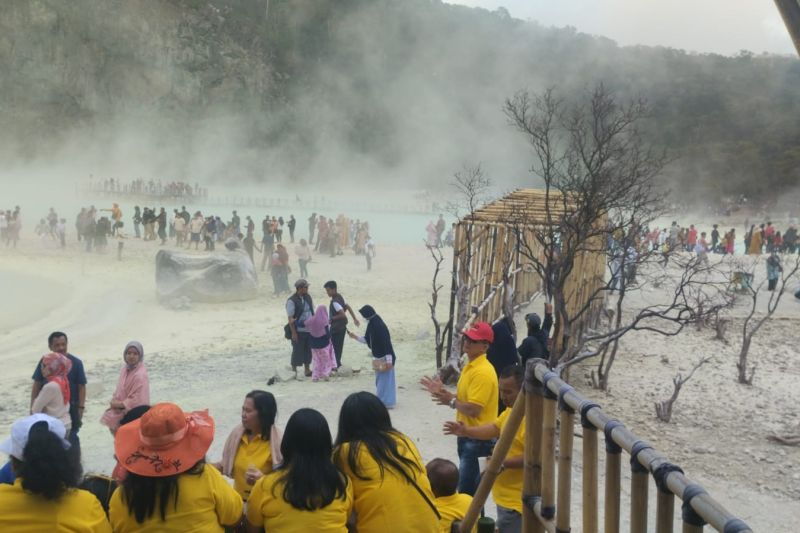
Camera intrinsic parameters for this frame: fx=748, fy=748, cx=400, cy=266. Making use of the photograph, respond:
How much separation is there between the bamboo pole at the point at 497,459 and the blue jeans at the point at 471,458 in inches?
53.8

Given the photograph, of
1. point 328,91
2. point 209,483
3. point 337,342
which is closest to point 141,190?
point 328,91

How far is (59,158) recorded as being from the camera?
5228 centimetres

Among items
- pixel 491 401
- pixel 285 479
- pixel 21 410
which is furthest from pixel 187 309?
pixel 285 479

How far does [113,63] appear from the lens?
5791 centimetres

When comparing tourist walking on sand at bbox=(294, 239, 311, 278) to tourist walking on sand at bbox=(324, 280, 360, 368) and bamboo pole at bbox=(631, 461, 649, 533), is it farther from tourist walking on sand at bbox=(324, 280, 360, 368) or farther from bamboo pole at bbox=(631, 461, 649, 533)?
bamboo pole at bbox=(631, 461, 649, 533)

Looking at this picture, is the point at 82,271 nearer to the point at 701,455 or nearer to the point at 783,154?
the point at 701,455

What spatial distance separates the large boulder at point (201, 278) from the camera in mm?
16109

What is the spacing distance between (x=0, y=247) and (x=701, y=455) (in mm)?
20424

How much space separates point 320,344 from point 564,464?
22.1 feet

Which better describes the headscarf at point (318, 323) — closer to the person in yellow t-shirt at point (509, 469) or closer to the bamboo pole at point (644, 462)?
the person in yellow t-shirt at point (509, 469)

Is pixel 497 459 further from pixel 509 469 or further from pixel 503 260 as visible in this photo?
pixel 503 260

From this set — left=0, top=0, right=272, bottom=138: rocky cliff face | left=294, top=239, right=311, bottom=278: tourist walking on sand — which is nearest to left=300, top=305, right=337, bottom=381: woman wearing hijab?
left=294, top=239, right=311, bottom=278: tourist walking on sand

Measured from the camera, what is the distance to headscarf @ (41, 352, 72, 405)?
523 centimetres

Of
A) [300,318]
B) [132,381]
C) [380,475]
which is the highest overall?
[380,475]
